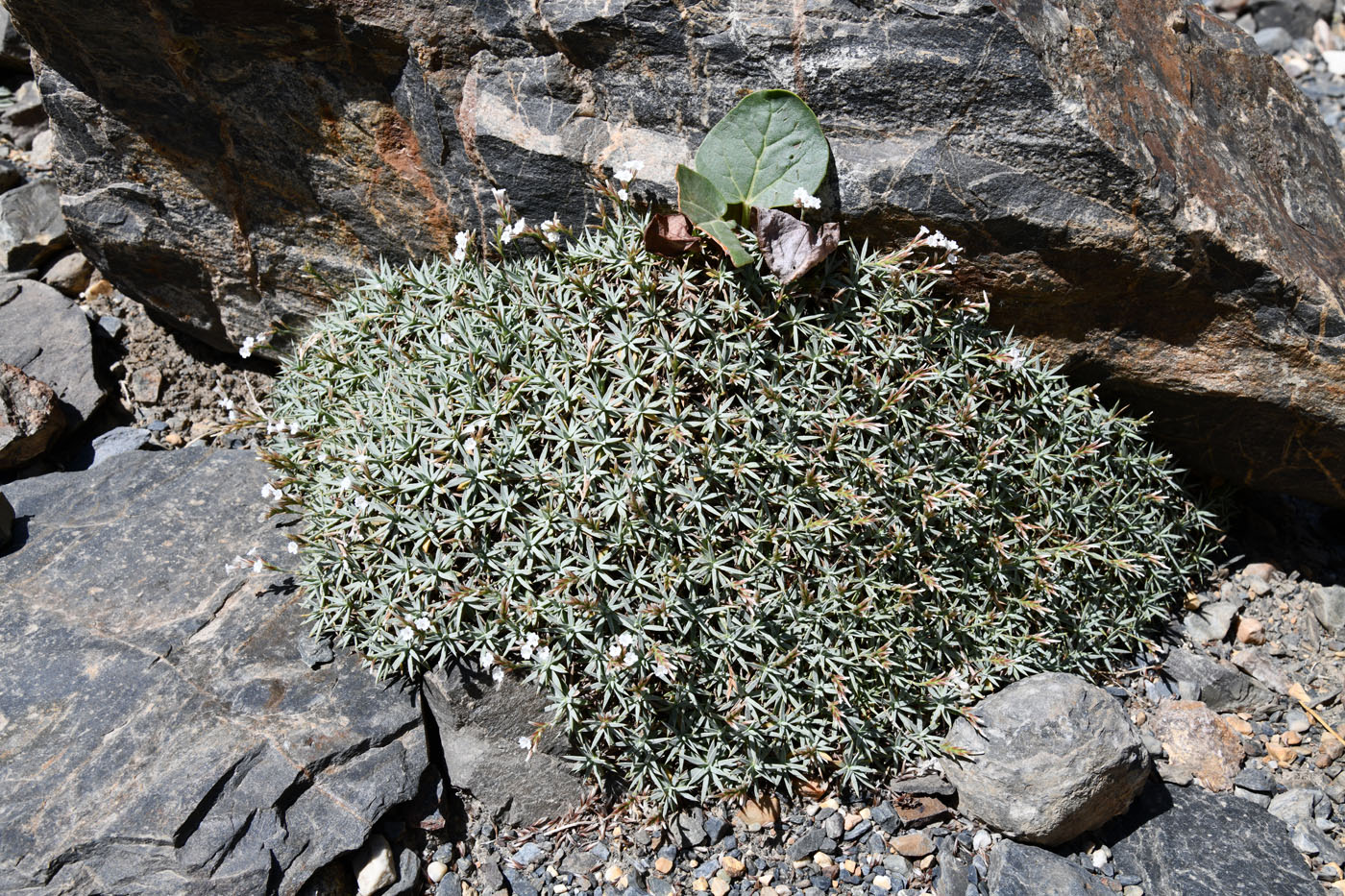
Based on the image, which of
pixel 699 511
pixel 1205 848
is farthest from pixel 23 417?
pixel 1205 848

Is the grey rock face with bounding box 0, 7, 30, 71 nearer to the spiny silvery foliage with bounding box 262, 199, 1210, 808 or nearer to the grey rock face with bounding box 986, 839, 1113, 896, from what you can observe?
the spiny silvery foliage with bounding box 262, 199, 1210, 808

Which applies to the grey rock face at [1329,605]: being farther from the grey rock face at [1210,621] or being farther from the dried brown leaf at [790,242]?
the dried brown leaf at [790,242]

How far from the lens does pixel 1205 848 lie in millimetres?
3660

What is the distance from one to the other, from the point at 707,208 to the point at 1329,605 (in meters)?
3.57

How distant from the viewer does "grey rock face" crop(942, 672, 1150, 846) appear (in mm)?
3504

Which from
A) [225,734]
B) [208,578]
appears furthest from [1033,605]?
[208,578]

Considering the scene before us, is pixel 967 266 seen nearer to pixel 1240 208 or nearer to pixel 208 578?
pixel 1240 208

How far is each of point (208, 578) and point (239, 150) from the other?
2.06 meters

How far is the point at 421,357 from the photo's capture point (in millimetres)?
4039

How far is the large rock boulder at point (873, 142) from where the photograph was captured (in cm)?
363

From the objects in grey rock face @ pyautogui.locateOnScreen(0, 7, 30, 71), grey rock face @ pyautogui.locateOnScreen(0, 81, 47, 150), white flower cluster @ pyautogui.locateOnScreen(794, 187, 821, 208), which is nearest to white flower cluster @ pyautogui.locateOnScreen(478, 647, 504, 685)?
white flower cluster @ pyautogui.locateOnScreen(794, 187, 821, 208)

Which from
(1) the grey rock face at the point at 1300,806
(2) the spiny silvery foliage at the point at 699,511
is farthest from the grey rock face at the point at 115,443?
(1) the grey rock face at the point at 1300,806

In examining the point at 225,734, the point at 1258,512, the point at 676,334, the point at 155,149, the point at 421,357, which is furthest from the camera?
the point at 1258,512

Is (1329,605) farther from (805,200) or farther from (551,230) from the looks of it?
(551,230)
